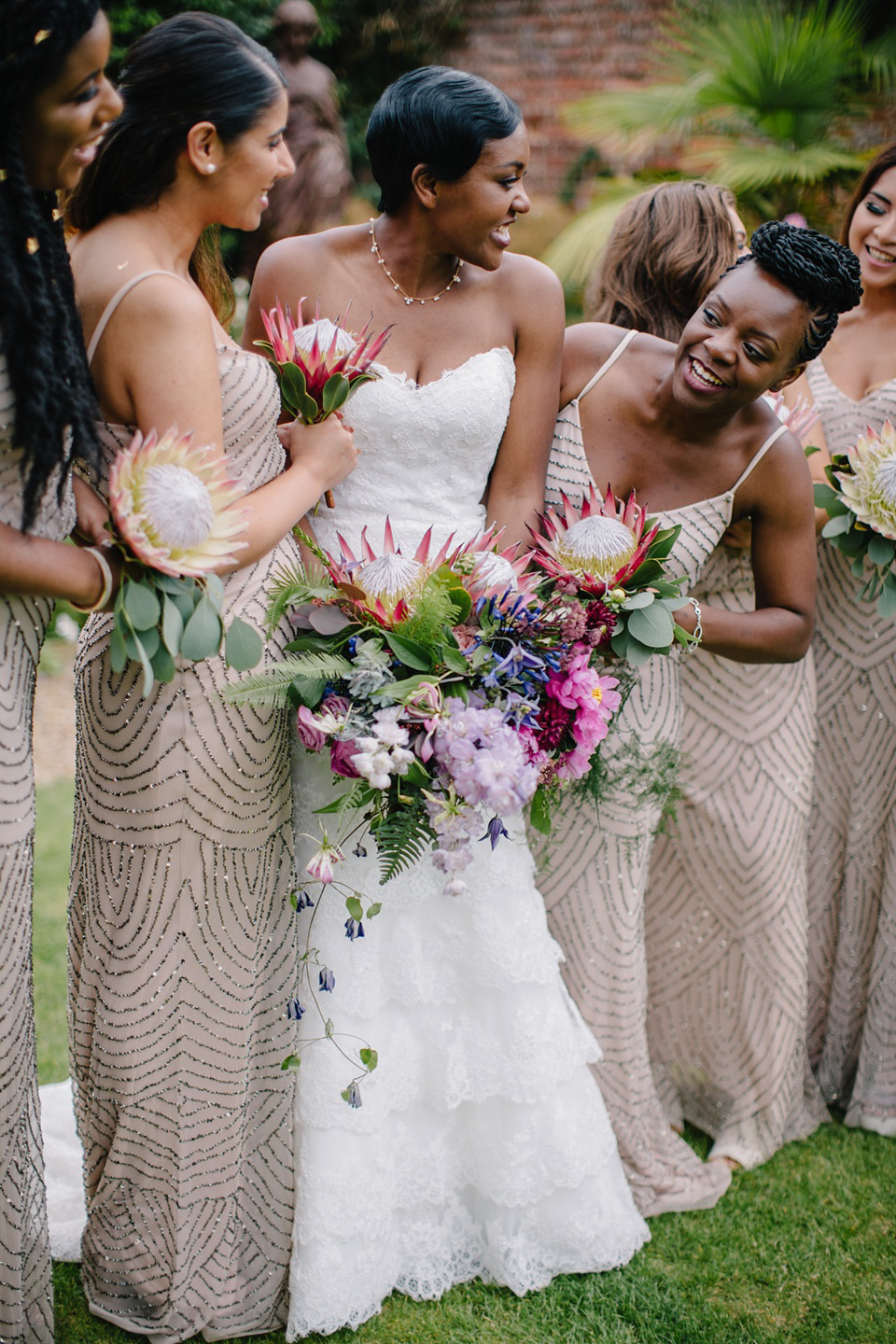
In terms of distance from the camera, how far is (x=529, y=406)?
281 cm

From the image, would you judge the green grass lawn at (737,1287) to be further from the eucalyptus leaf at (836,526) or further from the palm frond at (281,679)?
the eucalyptus leaf at (836,526)

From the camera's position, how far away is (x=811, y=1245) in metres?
3.03

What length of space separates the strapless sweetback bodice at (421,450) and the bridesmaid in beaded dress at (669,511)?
0.28m

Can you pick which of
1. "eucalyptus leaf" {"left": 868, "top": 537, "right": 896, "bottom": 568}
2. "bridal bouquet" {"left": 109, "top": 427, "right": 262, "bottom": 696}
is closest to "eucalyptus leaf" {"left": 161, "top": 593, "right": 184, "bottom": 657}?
"bridal bouquet" {"left": 109, "top": 427, "right": 262, "bottom": 696}

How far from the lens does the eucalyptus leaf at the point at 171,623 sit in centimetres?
196

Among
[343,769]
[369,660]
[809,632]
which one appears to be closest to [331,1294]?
[343,769]

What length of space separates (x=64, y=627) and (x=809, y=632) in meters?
5.85

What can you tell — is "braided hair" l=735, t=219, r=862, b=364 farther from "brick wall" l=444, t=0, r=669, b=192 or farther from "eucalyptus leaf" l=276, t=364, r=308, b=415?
"brick wall" l=444, t=0, r=669, b=192

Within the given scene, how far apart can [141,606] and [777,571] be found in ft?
5.67

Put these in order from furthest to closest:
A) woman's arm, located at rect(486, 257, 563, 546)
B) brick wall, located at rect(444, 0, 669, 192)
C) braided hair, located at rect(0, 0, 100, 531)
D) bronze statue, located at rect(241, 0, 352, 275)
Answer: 1. brick wall, located at rect(444, 0, 669, 192)
2. bronze statue, located at rect(241, 0, 352, 275)
3. woman's arm, located at rect(486, 257, 563, 546)
4. braided hair, located at rect(0, 0, 100, 531)

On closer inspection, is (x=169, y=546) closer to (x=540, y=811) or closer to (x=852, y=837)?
(x=540, y=811)

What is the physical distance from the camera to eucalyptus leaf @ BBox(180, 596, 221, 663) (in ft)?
6.56

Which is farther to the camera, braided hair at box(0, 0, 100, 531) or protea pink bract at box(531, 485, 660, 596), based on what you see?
protea pink bract at box(531, 485, 660, 596)

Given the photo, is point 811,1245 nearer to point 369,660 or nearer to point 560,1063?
point 560,1063
